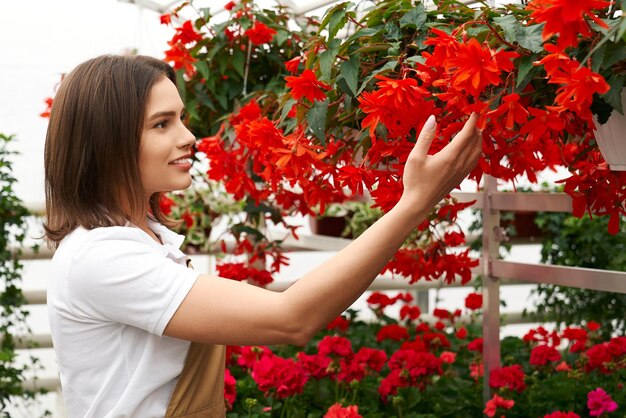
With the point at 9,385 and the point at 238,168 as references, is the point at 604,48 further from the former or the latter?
the point at 9,385

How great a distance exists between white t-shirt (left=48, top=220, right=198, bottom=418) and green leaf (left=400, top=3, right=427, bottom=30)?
457mm

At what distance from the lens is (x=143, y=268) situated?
1.02m

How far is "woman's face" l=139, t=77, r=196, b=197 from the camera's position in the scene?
3.77 ft

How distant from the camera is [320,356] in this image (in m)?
2.06

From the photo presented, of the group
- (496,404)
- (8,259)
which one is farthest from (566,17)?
(8,259)

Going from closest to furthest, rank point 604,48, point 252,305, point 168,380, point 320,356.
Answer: point 604,48 < point 252,305 < point 168,380 < point 320,356

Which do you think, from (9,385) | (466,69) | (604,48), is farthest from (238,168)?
(9,385)

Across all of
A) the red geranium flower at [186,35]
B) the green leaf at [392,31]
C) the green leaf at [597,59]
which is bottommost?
the green leaf at [597,59]

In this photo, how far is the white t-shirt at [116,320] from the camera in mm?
1016

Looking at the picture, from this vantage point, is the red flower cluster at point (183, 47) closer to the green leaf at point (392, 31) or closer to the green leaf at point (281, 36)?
the green leaf at point (281, 36)

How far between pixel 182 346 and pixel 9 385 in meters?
2.07

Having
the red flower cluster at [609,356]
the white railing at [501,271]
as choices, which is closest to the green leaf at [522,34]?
the white railing at [501,271]

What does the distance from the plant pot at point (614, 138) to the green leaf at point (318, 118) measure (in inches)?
15.6

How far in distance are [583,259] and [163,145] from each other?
278 cm
